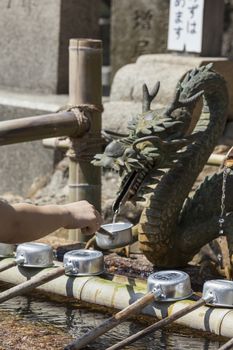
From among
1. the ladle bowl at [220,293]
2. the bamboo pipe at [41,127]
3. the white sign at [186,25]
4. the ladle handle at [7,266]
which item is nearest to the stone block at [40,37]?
the white sign at [186,25]

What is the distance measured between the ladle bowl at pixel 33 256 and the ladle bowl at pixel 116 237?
29 centimetres

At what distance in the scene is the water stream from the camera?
4.17 m

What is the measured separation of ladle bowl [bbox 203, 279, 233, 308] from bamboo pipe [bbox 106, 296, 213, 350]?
39mm

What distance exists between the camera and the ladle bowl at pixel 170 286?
14.0 ft

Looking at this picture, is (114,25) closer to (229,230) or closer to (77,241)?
(77,241)

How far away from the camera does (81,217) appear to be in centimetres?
363

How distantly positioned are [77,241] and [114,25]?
12.3ft

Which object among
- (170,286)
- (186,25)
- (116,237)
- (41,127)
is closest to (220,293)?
(170,286)

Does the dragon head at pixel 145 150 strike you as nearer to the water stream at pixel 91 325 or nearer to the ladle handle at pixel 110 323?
the water stream at pixel 91 325

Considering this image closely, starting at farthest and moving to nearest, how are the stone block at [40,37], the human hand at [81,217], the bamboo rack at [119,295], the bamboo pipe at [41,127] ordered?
the stone block at [40,37] → the bamboo pipe at [41,127] → the bamboo rack at [119,295] → the human hand at [81,217]

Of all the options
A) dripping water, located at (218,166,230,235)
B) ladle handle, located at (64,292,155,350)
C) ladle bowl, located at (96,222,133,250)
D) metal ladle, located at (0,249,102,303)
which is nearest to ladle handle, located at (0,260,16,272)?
metal ladle, located at (0,249,102,303)

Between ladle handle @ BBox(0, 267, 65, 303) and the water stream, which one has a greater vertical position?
ladle handle @ BBox(0, 267, 65, 303)

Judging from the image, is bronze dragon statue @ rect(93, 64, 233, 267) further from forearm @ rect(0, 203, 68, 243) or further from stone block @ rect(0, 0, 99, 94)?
stone block @ rect(0, 0, 99, 94)

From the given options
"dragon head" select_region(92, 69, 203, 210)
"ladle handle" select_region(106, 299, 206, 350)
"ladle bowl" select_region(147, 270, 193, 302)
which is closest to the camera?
"ladle handle" select_region(106, 299, 206, 350)
